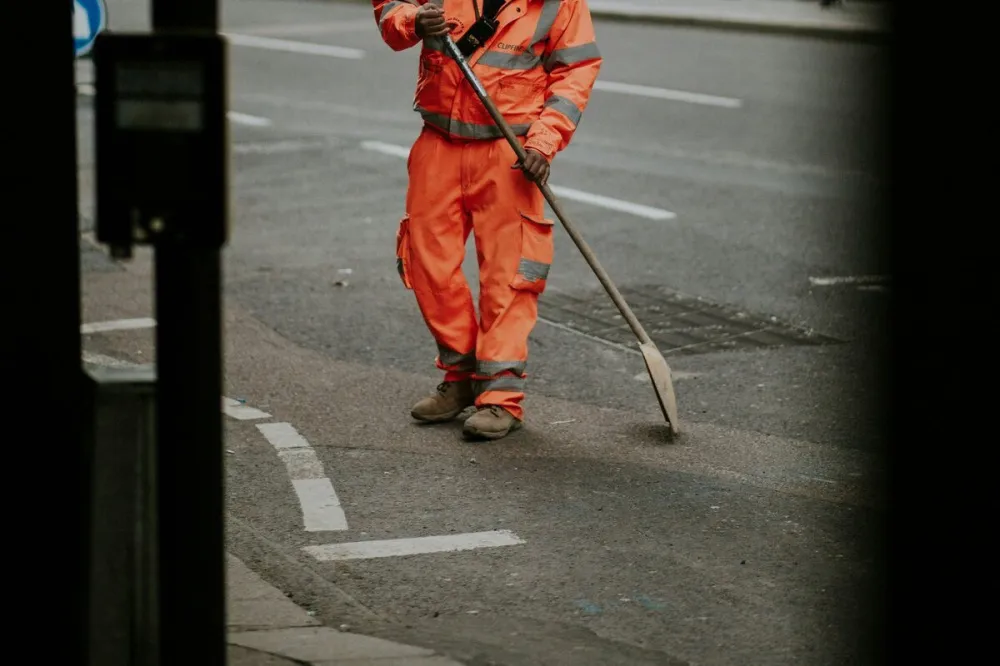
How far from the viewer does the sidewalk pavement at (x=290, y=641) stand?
4191 mm

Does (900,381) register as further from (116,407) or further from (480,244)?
(480,244)

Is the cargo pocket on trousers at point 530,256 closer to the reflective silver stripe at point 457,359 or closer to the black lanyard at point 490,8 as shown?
the reflective silver stripe at point 457,359

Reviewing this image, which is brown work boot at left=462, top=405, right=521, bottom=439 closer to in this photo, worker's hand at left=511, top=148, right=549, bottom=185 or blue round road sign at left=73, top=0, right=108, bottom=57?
worker's hand at left=511, top=148, right=549, bottom=185

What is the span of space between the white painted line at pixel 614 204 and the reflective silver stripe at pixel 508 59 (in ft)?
14.3

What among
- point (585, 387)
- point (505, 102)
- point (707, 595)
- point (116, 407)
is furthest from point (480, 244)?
point (116, 407)

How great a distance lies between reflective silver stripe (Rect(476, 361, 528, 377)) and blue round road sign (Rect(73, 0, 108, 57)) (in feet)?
10.8

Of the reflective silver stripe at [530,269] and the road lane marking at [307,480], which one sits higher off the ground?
the reflective silver stripe at [530,269]

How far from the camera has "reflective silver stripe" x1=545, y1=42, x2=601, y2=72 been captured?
6.34 metres

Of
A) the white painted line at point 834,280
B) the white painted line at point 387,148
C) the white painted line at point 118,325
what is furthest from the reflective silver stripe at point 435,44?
the white painted line at point 387,148

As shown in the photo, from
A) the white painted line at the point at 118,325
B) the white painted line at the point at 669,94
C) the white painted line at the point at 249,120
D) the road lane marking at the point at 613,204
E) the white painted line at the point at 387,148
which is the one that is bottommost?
the white painted line at the point at 249,120

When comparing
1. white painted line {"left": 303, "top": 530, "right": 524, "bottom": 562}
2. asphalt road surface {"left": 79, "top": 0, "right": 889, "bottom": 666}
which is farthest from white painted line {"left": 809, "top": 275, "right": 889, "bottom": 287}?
white painted line {"left": 303, "top": 530, "right": 524, "bottom": 562}

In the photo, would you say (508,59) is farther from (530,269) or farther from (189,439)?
(189,439)

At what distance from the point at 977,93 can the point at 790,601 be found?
9.91 ft

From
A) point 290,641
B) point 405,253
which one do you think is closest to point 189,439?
point 290,641
